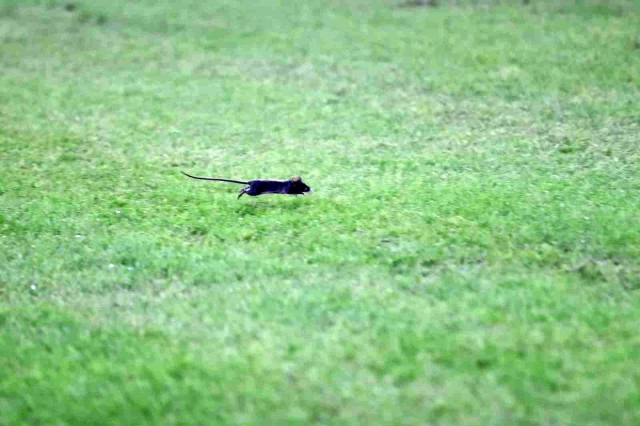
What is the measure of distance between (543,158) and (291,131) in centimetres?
156

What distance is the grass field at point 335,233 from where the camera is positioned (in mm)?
2324

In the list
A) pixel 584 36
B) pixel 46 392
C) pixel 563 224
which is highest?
pixel 584 36

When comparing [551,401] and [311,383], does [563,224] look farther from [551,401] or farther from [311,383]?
[311,383]

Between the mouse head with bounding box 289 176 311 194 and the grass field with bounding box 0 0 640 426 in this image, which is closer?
the grass field with bounding box 0 0 640 426

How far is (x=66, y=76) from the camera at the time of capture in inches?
256

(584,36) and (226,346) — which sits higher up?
(584,36)

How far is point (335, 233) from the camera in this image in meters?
3.39

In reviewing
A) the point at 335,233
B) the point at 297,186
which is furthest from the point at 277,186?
the point at 335,233

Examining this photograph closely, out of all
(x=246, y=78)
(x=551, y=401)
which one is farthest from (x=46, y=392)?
(x=246, y=78)

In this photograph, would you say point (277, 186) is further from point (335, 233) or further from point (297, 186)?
point (335, 233)

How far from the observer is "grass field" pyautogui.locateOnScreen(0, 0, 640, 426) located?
2324 millimetres

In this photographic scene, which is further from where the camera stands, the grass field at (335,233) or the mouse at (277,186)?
the mouse at (277,186)

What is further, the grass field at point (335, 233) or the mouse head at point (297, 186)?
the mouse head at point (297, 186)

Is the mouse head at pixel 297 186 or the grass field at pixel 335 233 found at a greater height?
the mouse head at pixel 297 186
